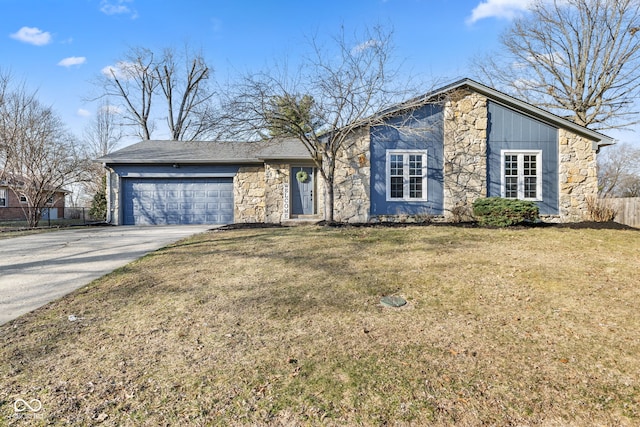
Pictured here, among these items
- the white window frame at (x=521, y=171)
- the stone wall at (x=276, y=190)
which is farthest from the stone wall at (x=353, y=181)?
the white window frame at (x=521, y=171)

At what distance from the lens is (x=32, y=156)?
14664 mm

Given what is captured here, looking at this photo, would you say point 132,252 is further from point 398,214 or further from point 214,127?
point 398,214

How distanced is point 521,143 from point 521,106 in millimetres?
1267

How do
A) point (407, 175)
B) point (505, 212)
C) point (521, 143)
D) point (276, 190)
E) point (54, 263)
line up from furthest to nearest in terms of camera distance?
point (276, 190) < point (407, 175) < point (521, 143) < point (505, 212) < point (54, 263)

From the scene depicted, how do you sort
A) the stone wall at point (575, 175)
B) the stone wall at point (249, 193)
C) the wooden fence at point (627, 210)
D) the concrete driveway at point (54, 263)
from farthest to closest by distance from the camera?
the stone wall at point (249, 193) < the stone wall at point (575, 175) < the wooden fence at point (627, 210) < the concrete driveway at point (54, 263)

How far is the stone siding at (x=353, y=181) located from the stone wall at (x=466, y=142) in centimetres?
284

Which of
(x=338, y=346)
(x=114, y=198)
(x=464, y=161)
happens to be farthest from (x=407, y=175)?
(x=114, y=198)

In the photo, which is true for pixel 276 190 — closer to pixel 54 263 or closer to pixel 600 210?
pixel 54 263

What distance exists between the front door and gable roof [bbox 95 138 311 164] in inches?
27.3

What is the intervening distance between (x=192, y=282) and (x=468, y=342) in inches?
149

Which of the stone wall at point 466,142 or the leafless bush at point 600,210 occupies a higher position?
the stone wall at point 466,142

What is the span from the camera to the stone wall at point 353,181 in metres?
12.1

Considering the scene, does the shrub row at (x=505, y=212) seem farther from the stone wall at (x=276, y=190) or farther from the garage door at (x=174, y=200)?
the garage door at (x=174, y=200)

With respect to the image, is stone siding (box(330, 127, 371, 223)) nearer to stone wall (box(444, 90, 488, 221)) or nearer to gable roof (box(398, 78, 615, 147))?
gable roof (box(398, 78, 615, 147))
